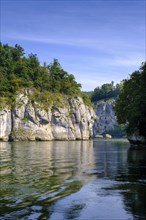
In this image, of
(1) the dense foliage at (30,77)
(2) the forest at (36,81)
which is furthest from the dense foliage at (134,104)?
(1) the dense foliage at (30,77)

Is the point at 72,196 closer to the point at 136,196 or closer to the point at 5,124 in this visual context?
the point at 136,196

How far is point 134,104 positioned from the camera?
62.2 meters

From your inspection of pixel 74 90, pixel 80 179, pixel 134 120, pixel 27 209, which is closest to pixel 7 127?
pixel 74 90

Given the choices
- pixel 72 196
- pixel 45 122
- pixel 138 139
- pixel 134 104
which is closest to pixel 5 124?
pixel 45 122

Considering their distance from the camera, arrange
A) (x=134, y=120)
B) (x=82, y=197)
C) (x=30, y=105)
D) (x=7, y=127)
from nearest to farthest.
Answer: (x=82, y=197)
(x=134, y=120)
(x=7, y=127)
(x=30, y=105)

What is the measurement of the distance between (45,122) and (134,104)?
208 feet

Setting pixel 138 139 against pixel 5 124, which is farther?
pixel 5 124

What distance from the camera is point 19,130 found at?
4395 inches

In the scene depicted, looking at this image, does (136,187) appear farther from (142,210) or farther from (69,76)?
(69,76)

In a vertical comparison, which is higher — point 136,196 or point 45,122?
point 45,122

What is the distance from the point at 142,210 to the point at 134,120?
5090 cm

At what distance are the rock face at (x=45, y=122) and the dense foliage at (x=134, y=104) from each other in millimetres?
43348

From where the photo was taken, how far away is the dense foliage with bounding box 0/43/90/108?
117 m

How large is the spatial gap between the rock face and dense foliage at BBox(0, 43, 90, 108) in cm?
474
